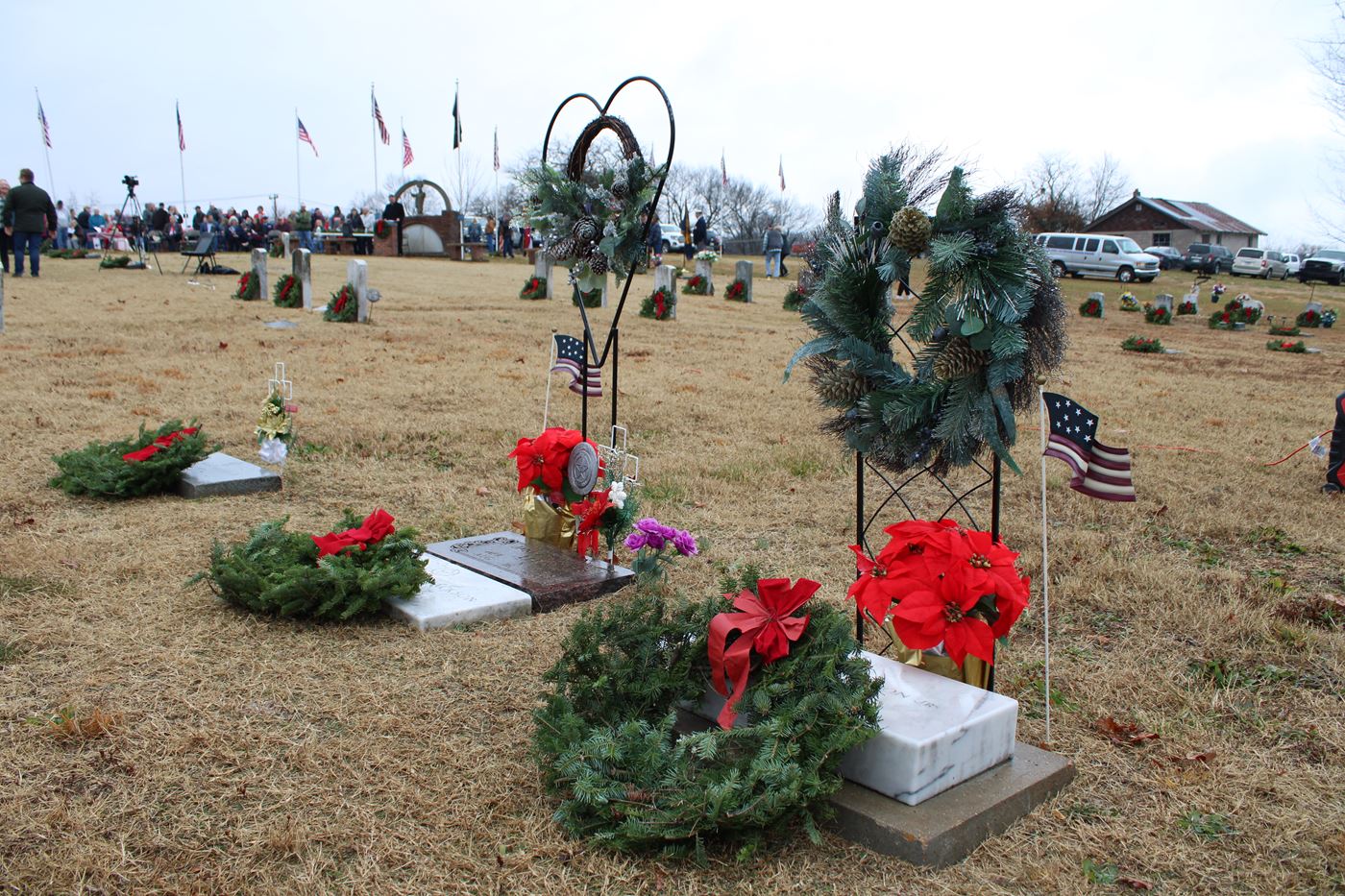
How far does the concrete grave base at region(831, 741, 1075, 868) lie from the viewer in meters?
2.66

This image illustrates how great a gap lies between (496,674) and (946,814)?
1719mm

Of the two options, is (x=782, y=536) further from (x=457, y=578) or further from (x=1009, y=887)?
(x=1009, y=887)

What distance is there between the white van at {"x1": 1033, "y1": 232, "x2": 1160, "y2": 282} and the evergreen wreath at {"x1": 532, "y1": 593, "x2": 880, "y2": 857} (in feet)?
115

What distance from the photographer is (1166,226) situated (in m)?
62.5

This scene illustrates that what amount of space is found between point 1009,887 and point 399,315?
47.2ft

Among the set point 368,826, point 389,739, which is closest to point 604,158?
point 389,739

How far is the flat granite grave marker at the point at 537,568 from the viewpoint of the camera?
4.54 meters

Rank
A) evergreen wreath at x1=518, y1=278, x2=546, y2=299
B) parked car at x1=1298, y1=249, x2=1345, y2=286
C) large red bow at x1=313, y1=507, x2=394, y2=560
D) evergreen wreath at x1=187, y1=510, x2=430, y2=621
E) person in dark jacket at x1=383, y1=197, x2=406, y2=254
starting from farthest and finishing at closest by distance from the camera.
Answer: parked car at x1=1298, y1=249, x2=1345, y2=286
person in dark jacket at x1=383, y1=197, x2=406, y2=254
evergreen wreath at x1=518, y1=278, x2=546, y2=299
large red bow at x1=313, y1=507, x2=394, y2=560
evergreen wreath at x1=187, y1=510, x2=430, y2=621

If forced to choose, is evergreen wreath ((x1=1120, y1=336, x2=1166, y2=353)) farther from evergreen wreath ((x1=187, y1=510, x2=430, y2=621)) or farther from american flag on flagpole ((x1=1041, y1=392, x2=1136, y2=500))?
evergreen wreath ((x1=187, y1=510, x2=430, y2=621))

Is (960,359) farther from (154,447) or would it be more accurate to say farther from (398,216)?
(398,216)

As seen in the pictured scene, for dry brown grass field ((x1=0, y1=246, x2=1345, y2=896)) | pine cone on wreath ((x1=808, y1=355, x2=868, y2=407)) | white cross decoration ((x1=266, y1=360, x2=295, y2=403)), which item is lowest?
dry brown grass field ((x1=0, y1=246, x2=1345, y2=896))

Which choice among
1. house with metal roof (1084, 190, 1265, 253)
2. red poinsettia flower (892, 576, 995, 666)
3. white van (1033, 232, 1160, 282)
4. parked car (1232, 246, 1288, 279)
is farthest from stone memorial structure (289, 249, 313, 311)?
house with metal roof (1084, 190, 1265, 253)

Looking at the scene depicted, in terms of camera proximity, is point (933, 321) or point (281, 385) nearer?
point (933, 321)

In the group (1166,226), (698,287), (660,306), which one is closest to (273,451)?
(660,306)
